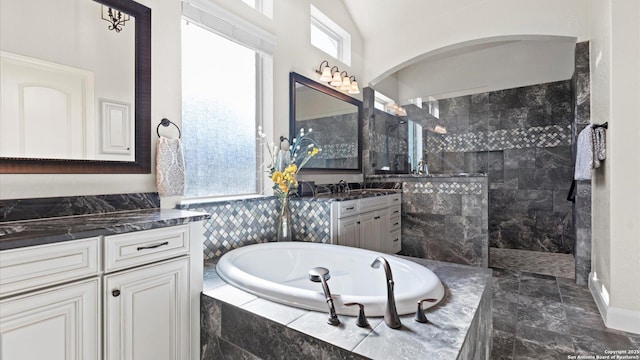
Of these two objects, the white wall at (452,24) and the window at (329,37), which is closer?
the white wall at (452,24)

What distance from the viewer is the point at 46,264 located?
1073 mm

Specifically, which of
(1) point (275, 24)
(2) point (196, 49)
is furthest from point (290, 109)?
(2) point (196, 49)

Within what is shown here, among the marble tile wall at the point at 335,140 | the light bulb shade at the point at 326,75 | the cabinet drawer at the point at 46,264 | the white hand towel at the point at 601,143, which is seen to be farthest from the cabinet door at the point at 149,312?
the white hand towel at the point at 601,143

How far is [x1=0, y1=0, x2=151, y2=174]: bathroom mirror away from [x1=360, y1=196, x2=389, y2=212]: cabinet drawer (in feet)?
6.31

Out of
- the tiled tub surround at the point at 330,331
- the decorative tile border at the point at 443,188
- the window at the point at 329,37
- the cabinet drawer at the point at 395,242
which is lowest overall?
the cabinet drawer at the point at 395,242

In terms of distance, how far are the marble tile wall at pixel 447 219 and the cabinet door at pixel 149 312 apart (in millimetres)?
2921

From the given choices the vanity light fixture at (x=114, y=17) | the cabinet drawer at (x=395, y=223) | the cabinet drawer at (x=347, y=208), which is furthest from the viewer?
the cabinet drawer at (x=395, y=223)

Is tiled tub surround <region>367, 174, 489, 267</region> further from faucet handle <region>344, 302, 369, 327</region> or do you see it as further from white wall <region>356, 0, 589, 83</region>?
faucet handle <region>344, 302, 369, 327</region>

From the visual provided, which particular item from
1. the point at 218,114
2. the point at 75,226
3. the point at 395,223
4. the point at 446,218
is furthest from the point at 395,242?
the point at 75,226

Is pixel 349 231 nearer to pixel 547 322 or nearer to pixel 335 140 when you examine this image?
pixel 335 140

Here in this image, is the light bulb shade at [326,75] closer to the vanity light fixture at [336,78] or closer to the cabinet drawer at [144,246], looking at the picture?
the vanity light fixture at [336,78]

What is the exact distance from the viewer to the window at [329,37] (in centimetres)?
342

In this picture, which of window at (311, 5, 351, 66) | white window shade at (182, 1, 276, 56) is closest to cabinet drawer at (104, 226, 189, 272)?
white window shade at (182, 1, 276, 56)

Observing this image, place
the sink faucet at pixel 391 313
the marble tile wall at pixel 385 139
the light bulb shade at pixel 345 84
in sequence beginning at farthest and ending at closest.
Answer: the marble tile wall at pixel 385 139 < the light bulb shade at pixel 345 84 < the sink faucet at pixel 391 313
